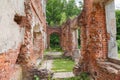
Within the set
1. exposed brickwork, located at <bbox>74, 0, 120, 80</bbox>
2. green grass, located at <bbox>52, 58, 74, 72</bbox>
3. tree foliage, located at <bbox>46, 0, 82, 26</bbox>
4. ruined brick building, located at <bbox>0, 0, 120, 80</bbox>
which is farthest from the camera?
tree foliage, located at <bbox>46, 0, 82, 26</bbox>

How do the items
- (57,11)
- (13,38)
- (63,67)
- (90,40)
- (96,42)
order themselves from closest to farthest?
(13,38) < (96,42) < (90,40) < (63,67) < (57,11)

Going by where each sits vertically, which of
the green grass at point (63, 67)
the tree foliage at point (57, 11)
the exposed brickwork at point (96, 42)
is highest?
the tree foliage at point (57, 11)

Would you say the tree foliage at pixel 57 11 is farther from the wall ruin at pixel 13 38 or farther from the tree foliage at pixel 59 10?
the wall ruin at pixel 13 38

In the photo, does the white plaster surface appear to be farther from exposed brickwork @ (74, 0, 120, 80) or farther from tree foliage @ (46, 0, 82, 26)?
tree foliage @ (46, 0, 82, 26)

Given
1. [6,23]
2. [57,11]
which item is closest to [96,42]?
[6,23]

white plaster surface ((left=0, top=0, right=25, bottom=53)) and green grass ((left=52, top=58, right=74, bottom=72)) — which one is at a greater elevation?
white plaster surface ((left=0, top=0, right=25, bottom=53))

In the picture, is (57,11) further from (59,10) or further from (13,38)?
(13,38)

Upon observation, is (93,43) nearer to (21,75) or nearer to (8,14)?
(21,75)

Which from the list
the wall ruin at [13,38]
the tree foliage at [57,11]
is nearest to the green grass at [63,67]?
the wall ruin at [13,38]

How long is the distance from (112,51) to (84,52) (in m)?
1.75

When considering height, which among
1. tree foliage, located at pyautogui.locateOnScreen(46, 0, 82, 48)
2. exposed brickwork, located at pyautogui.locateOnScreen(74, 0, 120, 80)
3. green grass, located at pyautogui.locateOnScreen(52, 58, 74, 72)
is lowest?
green grass, located at pyautogui.locateOnScreen(52, 58, 74, 72)

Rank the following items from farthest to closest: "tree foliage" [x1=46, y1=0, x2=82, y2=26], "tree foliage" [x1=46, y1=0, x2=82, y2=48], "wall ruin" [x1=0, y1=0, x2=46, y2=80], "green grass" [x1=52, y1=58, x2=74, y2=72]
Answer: "tree foliage" [x1=46, y1=0, x2=82, y2=26] < "tree foliage" [x1=46, y1=0, x2=82, y2=48] < "green grass" [x1=52, y1=58, x2=74, y2=72] < "wall ruin" [x1=0, y1=0, x2=46, y2=80]

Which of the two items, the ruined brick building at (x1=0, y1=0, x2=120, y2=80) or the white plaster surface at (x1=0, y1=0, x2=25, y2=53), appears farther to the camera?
the ruined brick building at (x1=0, y1=0, x2=120, y2=80)

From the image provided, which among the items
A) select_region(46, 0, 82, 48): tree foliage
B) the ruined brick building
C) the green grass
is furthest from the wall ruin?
select_region(46, 0, 82, 48): tree foliage
